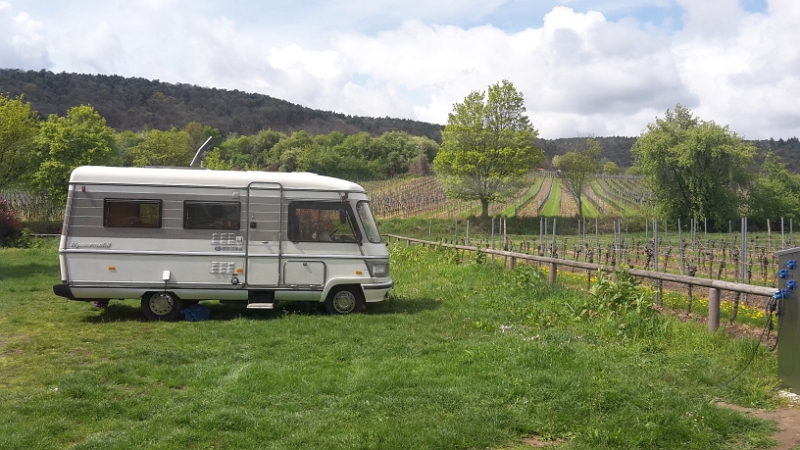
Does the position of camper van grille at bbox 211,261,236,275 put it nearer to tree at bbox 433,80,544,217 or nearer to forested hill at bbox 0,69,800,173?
tree at bbox 433,80,544,217

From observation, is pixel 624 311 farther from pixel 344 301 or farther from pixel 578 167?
pixel 578 167

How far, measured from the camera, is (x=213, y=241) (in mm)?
9789

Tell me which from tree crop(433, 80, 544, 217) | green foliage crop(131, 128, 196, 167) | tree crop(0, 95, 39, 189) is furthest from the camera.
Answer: green foliage crop(131, 128, 196, 167)

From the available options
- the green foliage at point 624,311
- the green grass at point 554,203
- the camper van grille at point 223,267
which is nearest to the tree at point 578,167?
the green grass at point 554,203

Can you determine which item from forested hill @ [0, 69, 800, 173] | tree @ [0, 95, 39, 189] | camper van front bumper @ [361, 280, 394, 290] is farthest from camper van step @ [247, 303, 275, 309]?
forested hill @ [0, 69, 800, 173]

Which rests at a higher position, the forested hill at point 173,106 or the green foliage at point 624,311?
the forested hill at point 173,106

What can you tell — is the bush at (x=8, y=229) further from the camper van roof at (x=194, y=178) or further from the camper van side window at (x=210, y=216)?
the camper van side window at (x=210, y=216)

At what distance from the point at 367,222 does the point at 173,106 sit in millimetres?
139878

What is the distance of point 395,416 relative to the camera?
5078 millimetres

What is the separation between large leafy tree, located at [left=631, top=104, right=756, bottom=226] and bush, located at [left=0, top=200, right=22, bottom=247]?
1640 inches

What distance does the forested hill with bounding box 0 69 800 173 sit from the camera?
107 metres

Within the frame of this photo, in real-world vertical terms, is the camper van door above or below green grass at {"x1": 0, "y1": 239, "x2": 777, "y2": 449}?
above

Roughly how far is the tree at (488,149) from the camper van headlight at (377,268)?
33.6 metres

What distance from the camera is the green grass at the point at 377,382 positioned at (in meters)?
4.68
